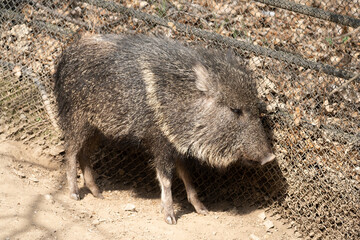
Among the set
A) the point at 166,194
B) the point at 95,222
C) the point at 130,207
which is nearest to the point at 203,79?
the point at 166,194

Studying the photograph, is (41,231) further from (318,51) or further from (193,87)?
(318,51)

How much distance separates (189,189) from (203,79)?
119 cm

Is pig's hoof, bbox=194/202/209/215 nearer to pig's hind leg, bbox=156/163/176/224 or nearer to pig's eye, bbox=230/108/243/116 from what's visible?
pig's hind leg, bbox=156/163/176/224

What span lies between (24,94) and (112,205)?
175 cm

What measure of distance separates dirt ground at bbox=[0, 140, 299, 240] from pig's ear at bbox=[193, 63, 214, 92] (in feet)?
4.10

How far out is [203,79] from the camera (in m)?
4.15

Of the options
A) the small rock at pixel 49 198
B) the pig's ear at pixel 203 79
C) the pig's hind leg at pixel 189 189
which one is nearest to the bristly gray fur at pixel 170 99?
the pig's ear at pixel 203 79

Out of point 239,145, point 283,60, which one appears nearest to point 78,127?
point 239,145

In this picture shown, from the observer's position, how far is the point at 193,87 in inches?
164

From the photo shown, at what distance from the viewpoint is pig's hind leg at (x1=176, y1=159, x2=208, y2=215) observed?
4.68 m

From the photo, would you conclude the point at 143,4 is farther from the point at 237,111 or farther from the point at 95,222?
the point at 95,222

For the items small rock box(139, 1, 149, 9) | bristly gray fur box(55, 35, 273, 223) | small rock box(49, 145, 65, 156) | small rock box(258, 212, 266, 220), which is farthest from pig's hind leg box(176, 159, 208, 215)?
small rock box(139, 1, 149, 9)

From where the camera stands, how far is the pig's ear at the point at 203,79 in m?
4.15

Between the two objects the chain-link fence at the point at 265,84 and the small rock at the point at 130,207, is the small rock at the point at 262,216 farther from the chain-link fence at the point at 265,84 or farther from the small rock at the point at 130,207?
the small rock at the point at 130,207
